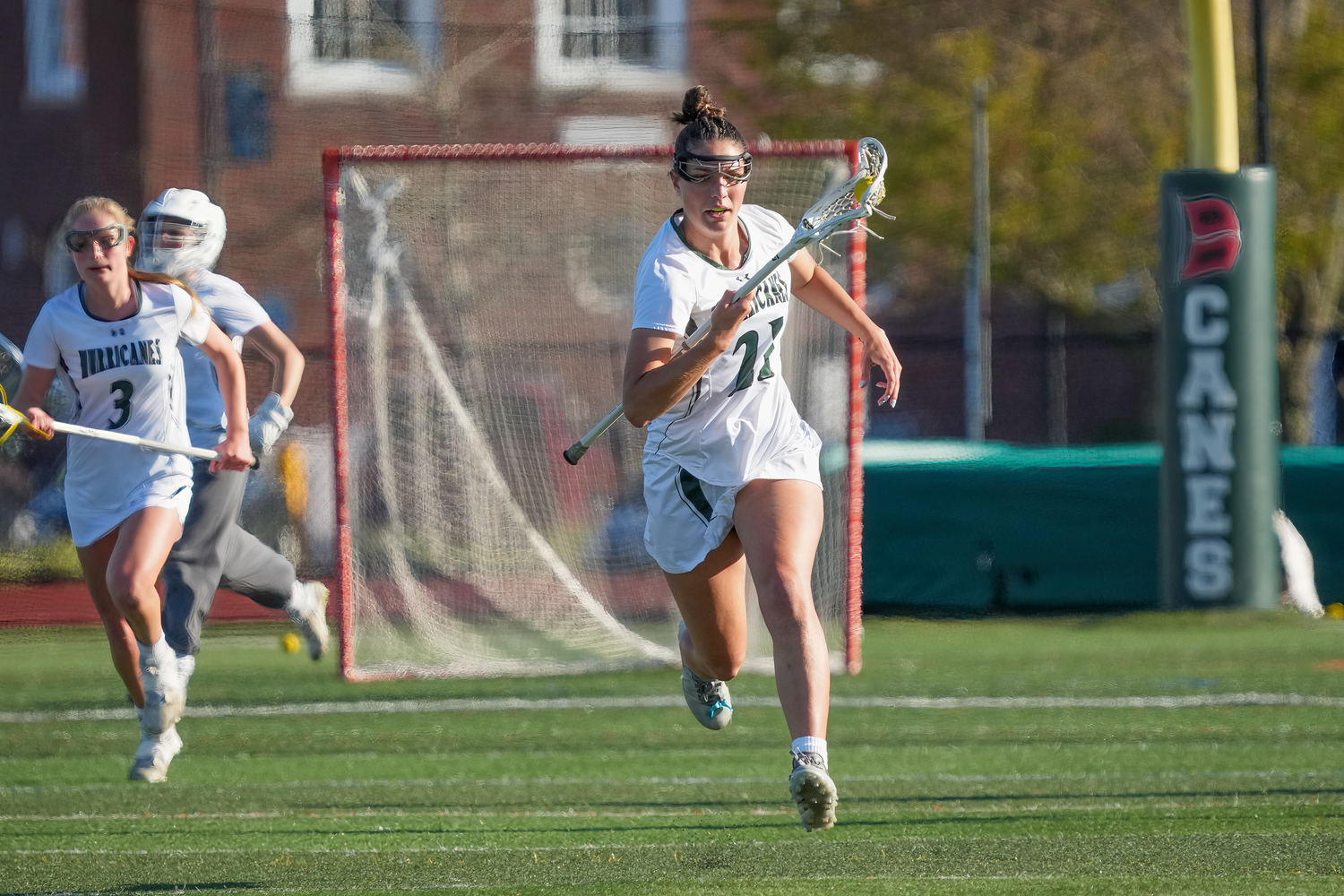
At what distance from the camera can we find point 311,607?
8.16 m

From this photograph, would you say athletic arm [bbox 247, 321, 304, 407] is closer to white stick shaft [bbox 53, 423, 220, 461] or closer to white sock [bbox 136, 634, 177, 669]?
white stick shaft [bbox 53, 423, 220, 461]

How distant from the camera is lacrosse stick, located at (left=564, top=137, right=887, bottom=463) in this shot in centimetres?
461

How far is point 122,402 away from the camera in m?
6.74

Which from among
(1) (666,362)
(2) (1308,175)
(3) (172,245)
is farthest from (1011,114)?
(1) (666,362)

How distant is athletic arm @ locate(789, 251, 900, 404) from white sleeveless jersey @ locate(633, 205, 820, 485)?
9.6 inches

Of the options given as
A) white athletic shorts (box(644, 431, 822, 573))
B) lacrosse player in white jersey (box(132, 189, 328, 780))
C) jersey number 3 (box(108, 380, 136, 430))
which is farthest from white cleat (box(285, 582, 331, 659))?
white athletic shorts (box(644, 431, 822, 573))

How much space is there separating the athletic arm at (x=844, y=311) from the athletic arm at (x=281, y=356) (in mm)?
2718

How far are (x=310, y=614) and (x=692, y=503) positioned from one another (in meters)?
3.45

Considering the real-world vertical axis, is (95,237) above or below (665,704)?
above

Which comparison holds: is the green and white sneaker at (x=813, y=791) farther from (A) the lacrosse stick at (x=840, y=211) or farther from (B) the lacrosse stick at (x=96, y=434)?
(B) the lacrosse stick at (x=96, y=434)

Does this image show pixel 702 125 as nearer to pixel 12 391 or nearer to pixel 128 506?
pixel 128 506

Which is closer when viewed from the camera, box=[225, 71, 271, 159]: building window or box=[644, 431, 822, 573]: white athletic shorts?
box=[644, 431, 822, 573]: white athletic shorts

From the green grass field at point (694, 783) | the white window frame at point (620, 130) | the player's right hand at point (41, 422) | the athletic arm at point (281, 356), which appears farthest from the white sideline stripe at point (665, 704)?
the white window frame at point (620, 130)

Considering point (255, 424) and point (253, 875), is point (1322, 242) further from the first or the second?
point (253, 875)
